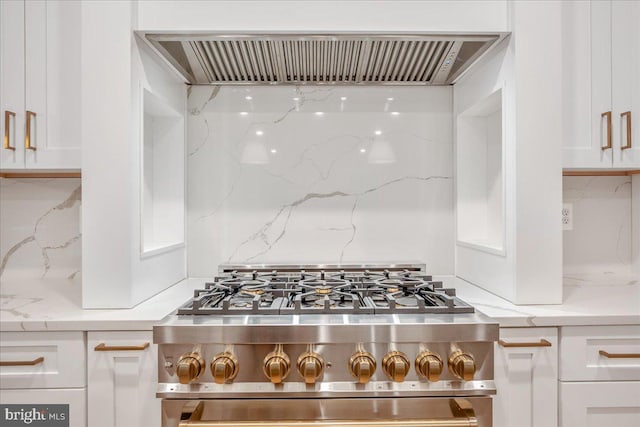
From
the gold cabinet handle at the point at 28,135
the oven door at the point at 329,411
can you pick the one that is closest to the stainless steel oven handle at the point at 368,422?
the oven door at the point at 329,411

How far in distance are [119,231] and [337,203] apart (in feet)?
2.73

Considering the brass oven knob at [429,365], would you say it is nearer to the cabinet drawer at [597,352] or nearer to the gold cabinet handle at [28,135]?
the cabinet drawer at [597,352]

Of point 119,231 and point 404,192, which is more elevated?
point 404,192

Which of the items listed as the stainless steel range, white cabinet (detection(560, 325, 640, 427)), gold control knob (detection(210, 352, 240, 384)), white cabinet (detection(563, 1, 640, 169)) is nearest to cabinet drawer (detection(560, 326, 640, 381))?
white cabinet (detection(560, 325, 640, 427))

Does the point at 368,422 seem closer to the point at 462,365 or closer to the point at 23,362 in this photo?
the point at 462,365

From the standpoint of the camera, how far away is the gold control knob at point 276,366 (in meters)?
0.92

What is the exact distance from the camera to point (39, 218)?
1.63 m

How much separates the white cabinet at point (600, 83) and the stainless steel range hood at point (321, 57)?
0.96 ft

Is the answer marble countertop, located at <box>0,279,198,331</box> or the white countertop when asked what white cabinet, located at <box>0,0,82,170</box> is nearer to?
marble countertop, located at <box>0,279,198,331</box>

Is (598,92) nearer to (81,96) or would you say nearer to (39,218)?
(81,96)

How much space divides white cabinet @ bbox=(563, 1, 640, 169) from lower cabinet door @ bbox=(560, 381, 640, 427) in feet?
2.17

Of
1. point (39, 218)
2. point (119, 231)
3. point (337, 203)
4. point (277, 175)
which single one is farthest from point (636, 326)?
point (39, 218)

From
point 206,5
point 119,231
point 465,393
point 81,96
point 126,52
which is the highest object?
point 206,5

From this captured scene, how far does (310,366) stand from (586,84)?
1237 mm
